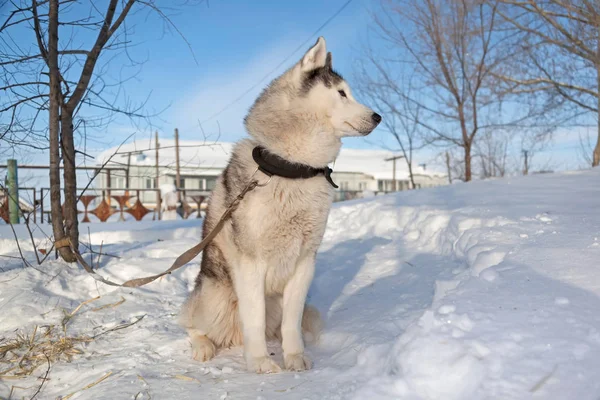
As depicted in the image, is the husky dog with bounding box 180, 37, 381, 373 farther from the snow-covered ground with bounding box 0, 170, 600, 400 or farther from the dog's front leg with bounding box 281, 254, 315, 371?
the snow-covered ground with bounding box 0, 170, 600, 400

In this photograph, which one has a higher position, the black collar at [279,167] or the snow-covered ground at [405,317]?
the black collar at [279,167]

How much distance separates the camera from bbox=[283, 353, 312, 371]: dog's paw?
2.37 m

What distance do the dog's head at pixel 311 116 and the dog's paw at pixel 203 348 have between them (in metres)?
1.35

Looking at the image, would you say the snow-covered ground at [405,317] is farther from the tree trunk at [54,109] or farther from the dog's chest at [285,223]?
the dog's chest at [285,223]

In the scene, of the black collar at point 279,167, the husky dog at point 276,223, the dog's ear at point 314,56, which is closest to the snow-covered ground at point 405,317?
the husky dog at point 276,223

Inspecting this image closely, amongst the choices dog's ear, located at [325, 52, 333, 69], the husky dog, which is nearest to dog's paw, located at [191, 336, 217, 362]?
the husky dog

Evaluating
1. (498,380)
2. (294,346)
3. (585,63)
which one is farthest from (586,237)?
(585,63)

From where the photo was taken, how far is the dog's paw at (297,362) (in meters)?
2.37

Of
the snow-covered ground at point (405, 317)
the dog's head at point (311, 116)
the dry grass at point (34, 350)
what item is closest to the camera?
the snow-covered ground at point (405, 317)

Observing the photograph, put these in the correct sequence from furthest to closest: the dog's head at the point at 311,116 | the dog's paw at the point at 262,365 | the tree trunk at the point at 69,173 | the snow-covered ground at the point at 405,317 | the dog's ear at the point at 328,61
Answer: the tree trunk at the point at 69,173 → the dog's ear at the point at 328,61 → the dog's head at the point at 311,116 → the dog's paw at the point at 262,365 → the snow-covered ground at the point at 405,317

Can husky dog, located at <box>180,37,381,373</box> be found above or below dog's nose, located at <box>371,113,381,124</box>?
below

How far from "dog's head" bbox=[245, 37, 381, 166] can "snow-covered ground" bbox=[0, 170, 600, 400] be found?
1167 mm

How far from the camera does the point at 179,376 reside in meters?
2.29

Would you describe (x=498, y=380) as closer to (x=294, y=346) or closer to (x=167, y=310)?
(x=294, y=346)
